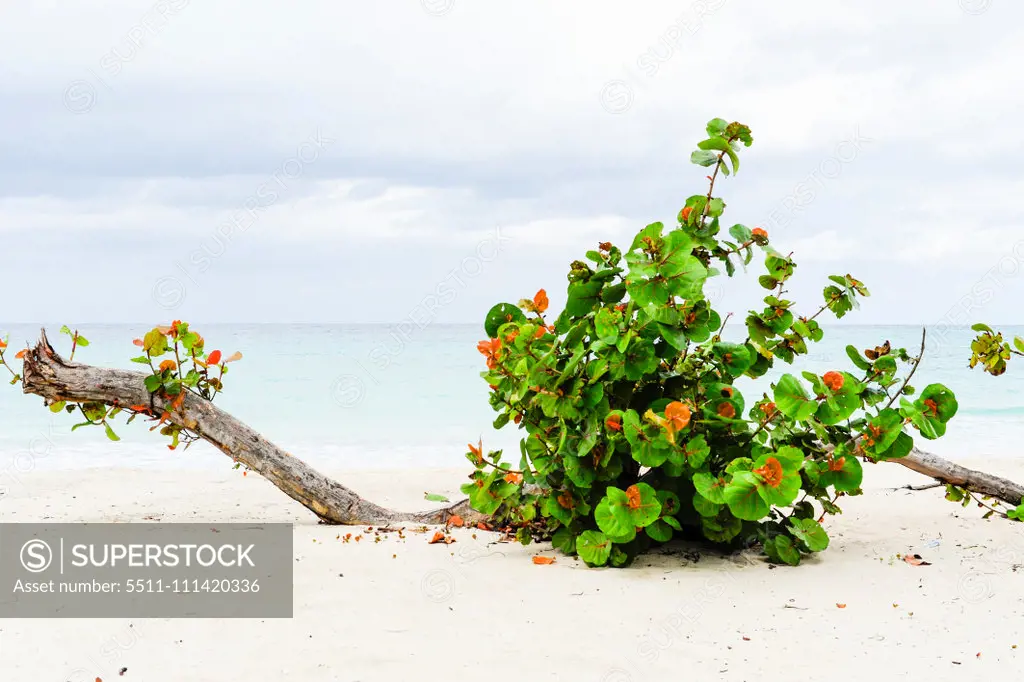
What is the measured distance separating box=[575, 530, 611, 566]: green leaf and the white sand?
0.18 feet

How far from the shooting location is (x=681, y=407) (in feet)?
10.4

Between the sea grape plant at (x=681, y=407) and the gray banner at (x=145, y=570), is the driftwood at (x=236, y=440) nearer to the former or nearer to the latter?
the gray banner at (x=145, y=570)

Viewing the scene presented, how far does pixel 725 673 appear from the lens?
8.35 feet

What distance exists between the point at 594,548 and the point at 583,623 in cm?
65

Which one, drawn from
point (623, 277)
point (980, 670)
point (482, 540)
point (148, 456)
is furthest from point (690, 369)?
point (148, 456)

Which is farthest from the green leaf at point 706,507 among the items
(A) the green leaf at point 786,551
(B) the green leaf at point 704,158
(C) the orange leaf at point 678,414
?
(B) the green leaf at point 704,158

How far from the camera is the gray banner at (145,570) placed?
3.11 meters

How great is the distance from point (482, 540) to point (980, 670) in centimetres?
228

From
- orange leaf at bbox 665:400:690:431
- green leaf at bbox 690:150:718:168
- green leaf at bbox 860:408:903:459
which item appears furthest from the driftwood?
green leaf at bbox 690:150:718:168

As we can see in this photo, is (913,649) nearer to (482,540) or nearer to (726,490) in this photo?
(726,490)

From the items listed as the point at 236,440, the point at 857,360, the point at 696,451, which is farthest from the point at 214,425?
the point at 857,360

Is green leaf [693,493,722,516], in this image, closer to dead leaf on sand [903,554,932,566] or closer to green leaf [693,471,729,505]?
green leaf [693,471,729,505]

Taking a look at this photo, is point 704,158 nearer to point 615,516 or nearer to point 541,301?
point 541,301

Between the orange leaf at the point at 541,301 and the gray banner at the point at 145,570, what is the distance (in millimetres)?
1579
